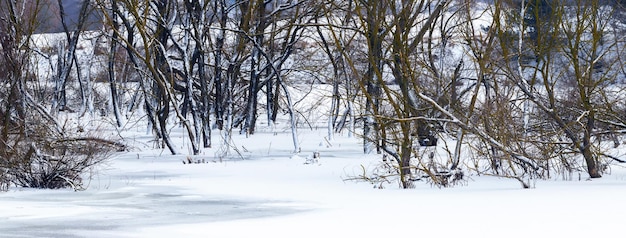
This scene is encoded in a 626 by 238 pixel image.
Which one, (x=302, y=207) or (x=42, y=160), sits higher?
(x=42, y=160)

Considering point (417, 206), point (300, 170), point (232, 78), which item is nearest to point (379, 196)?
point (417, 206)

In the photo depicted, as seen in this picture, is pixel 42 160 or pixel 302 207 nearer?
pixel 302 207

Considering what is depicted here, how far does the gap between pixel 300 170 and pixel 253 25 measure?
8144 mm

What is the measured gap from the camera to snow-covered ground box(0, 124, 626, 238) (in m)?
8.67

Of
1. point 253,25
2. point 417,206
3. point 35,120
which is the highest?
point 253,25

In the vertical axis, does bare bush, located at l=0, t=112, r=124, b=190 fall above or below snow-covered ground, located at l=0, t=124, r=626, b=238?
above

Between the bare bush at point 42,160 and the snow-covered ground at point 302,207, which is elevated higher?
the bare bush at point 42,160

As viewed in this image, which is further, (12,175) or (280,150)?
(280,150)

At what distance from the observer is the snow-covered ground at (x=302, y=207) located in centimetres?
867

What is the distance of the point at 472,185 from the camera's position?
1362 centimetres

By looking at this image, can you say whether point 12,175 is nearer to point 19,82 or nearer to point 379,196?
point 19,82

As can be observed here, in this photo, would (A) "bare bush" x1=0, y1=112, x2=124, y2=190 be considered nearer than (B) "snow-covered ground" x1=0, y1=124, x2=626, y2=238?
No

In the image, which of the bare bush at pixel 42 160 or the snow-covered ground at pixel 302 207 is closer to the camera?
the snow-covered ground at pixel 302 207

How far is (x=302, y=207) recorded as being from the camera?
10.8 metres
